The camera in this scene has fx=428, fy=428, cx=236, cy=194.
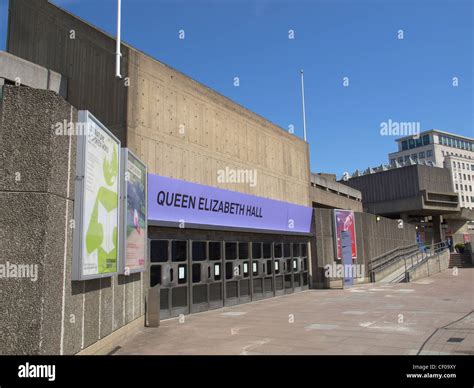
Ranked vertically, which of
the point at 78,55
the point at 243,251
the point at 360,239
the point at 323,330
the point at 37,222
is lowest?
the point at 323,330

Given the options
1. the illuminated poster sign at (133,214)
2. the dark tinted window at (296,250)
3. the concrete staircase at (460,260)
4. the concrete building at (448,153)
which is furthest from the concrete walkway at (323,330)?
the concrete building at (448,153)

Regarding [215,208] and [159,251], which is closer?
[159,251]

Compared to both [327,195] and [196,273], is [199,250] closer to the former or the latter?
[196,273]

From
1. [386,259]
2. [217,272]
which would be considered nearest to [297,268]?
[217,272]

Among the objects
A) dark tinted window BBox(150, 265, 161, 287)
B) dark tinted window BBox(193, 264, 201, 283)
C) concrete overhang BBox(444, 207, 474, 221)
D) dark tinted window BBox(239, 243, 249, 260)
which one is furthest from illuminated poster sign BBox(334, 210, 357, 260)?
concrete overhang BBox(444, 207, 474, 221)

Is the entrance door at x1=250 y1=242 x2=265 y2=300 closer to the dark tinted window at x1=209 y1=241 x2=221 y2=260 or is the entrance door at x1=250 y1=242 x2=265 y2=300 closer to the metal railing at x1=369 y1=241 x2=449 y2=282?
the dark tinted window at x1=209 y1=241 x2=221 y2=260

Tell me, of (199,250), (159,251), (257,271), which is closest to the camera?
(159,251)

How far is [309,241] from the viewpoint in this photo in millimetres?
23906

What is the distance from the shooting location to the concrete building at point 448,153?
11850 centimetres

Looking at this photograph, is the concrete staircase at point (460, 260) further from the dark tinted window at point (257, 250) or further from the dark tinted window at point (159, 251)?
the dark tinted window at point (159, 251)

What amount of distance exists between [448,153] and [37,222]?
13655 centimetres

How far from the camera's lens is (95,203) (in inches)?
291
